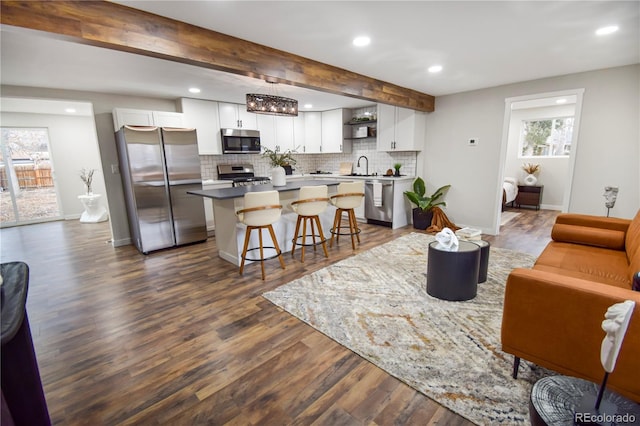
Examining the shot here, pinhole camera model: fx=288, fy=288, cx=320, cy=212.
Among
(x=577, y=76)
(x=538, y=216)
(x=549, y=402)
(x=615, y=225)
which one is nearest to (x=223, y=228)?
(x=549, y=402)

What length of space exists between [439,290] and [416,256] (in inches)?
46.2

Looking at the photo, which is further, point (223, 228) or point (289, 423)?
point (223, 228)

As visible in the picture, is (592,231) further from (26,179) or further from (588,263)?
(26,179)

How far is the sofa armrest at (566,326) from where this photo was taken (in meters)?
1.30

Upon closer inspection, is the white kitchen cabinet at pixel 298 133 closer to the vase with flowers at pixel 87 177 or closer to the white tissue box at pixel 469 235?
the white tissue box at pixel 469 235

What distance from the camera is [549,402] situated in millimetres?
1109

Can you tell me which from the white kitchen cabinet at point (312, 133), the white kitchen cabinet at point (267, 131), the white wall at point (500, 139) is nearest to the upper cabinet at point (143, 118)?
the white kitchen cabinet at point (267, 131)

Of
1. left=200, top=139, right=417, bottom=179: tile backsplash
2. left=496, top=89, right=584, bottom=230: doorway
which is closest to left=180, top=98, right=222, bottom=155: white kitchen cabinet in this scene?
left=200, top=139, right=417, bottom=179: tile backsplash

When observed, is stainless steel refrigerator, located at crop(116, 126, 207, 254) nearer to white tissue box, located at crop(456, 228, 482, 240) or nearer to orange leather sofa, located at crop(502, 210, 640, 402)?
white tissue box, located at crop(456, 228, 482, 240)

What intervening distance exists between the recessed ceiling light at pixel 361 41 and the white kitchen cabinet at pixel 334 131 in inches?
136

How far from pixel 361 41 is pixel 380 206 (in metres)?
3.26

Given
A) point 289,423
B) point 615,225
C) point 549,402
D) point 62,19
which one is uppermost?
point 62,19

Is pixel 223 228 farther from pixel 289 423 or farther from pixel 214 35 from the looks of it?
pixel 289 423

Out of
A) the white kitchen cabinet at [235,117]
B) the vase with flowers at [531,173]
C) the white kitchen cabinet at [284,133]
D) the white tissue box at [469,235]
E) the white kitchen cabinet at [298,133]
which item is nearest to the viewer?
the white tissue box at [469,235]
